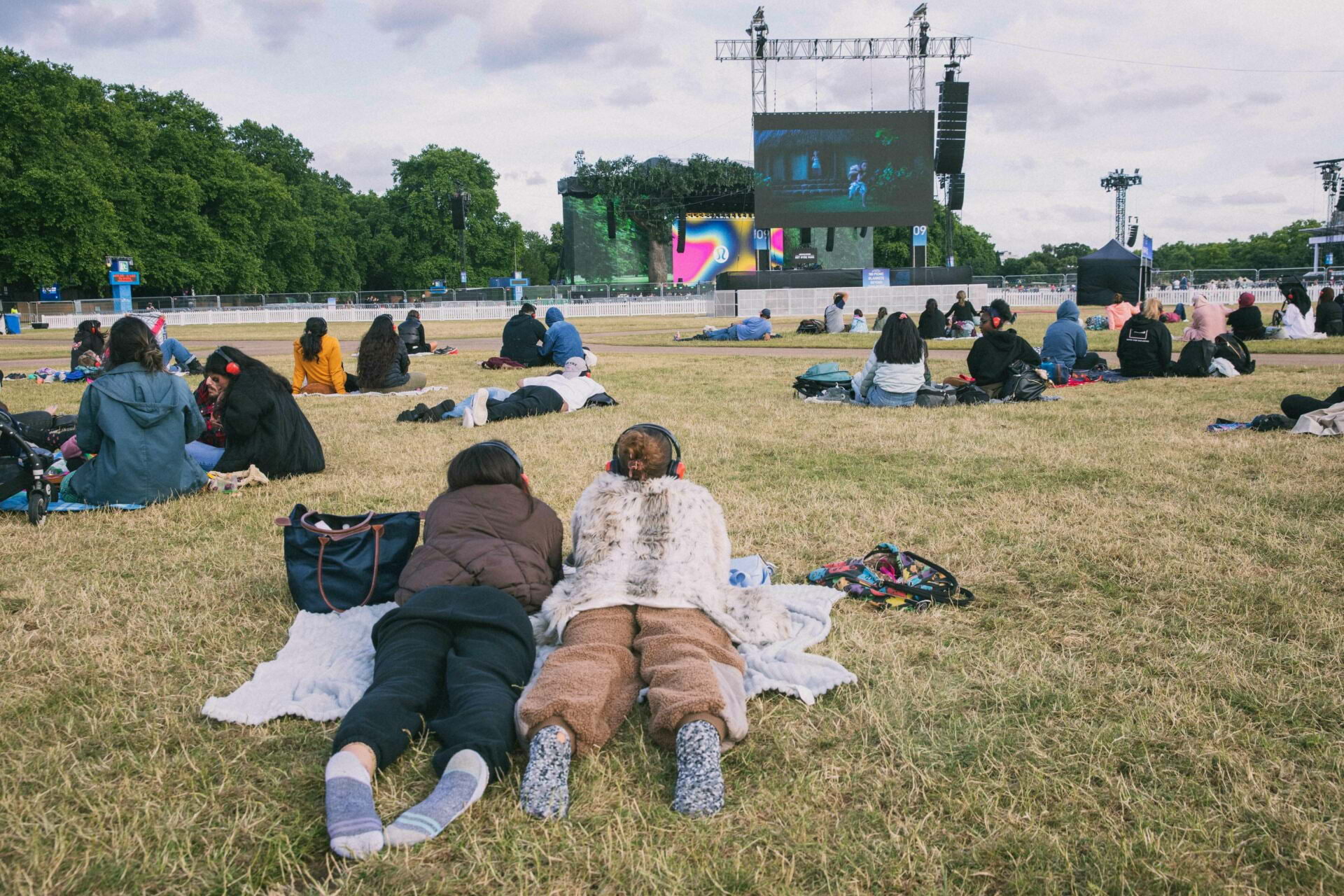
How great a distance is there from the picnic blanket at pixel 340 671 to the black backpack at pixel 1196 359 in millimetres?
10764

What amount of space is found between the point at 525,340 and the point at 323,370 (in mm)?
3799

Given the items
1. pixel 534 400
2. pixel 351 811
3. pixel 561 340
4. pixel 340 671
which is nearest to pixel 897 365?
pixel 534 400

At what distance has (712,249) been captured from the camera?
67250mm

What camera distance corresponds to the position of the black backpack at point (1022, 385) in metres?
11.0

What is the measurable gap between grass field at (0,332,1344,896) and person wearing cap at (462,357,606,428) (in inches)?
137

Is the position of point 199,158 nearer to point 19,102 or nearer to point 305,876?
point 19,102

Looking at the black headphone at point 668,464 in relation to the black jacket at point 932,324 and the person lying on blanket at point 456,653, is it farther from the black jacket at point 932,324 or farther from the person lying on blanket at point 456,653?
the black jacket at point 932,324

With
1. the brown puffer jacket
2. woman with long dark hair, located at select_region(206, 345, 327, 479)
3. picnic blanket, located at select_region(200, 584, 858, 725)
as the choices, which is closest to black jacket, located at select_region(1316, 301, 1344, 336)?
picnic blanket, located at select_region(200, 584, 858, 725)

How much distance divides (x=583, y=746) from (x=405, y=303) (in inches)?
1884

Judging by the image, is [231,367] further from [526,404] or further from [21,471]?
[526,404]

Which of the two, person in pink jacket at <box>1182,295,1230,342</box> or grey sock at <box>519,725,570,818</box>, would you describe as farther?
person in pink jacket at <box>1182,295,1230,342</box>

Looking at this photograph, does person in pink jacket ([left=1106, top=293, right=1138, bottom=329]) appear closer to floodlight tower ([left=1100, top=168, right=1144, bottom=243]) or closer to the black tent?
the black tent

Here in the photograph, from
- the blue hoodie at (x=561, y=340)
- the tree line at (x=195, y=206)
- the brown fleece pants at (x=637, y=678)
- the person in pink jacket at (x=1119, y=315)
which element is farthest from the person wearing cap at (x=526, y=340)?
the tree line at (x=195, y=206)

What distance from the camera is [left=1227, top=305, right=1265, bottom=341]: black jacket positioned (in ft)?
56.8
